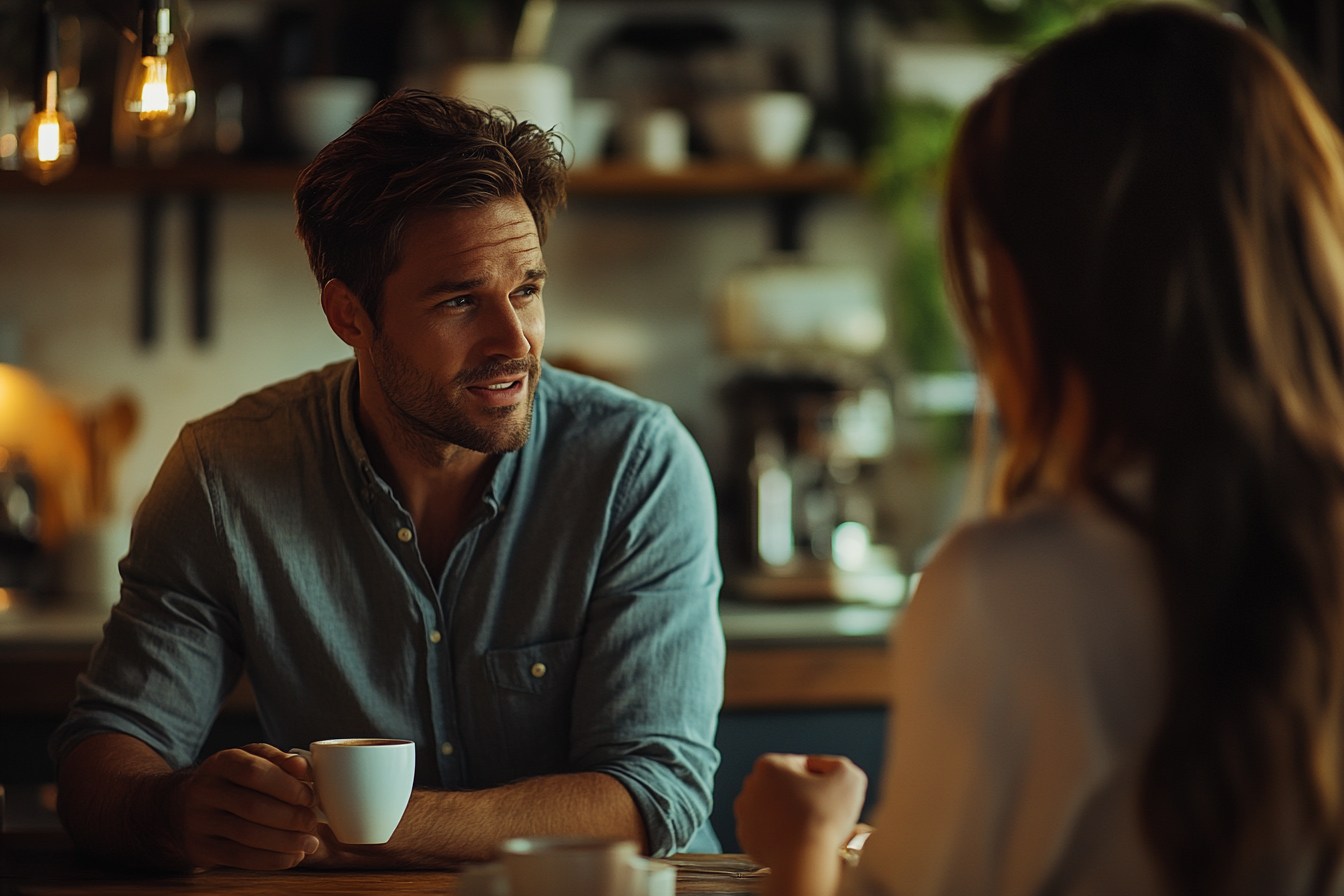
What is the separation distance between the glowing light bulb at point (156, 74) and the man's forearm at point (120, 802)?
58 cm

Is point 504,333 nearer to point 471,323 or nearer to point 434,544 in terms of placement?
point 471,323

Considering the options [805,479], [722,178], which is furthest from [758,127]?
[805,479]

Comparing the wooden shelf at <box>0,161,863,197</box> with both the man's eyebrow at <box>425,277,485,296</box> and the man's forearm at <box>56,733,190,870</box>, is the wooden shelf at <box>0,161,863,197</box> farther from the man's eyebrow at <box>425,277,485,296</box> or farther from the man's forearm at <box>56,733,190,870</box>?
the man's forearm at <box>56,733,190,870</box>

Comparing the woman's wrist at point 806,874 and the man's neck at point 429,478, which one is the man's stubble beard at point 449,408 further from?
the woman's wrist at point 806,874

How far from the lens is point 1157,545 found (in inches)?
24.4

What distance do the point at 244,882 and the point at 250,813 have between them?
53 millimetres

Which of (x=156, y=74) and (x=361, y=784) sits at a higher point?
(x=156, y=74)

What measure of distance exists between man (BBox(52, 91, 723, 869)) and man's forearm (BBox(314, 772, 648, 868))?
0.22 feet

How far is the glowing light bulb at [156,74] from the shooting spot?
1155 mm

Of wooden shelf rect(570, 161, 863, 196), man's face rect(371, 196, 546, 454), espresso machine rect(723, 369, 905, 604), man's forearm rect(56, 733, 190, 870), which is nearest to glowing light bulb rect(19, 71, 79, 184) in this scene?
man's face rect(371, 196, 546, 454)

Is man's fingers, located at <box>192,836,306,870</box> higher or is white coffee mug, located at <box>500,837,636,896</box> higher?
white coffee mug, located at <box>500,837,636,896</box>

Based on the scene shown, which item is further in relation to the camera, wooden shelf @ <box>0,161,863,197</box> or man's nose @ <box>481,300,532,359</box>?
wooden shelf @ <box>0,161,863,197</box>

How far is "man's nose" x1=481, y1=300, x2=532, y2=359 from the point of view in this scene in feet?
4.26

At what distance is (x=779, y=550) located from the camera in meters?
2.91
